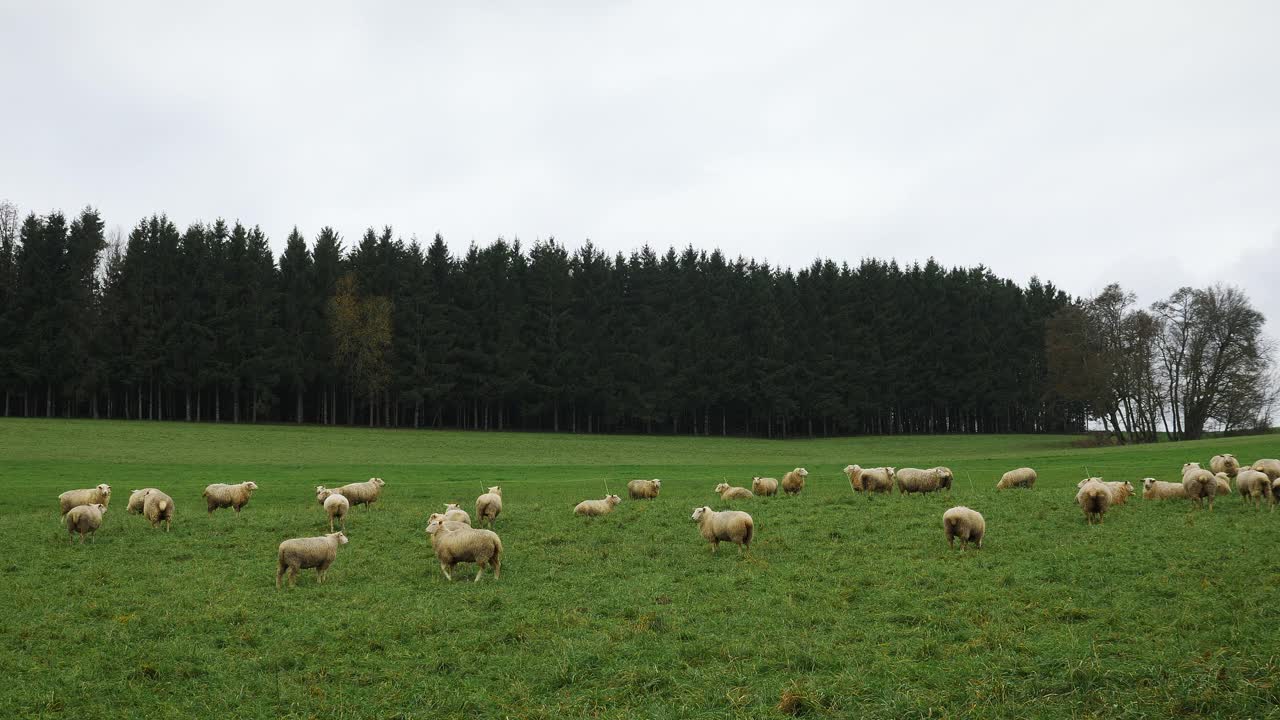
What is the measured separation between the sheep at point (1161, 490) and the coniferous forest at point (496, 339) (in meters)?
64.9

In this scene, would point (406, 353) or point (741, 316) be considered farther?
point (741, 316)

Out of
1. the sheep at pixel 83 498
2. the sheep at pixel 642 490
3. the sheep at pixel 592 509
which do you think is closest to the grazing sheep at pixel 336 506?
the sheep at pixel 592 509

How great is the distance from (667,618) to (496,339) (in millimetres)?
77567

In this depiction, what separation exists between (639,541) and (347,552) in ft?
22.1

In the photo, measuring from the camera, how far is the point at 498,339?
8706 cm

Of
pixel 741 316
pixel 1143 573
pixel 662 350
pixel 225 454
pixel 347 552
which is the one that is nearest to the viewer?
pixel 1143 573

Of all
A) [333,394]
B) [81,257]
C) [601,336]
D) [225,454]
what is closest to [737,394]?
[601,336]

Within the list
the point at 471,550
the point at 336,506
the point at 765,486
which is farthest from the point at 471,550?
the point at 765,486

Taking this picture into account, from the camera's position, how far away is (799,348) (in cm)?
9512

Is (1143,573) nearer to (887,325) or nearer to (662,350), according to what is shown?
(662,350)

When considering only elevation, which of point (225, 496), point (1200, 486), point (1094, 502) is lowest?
point (225, 496)

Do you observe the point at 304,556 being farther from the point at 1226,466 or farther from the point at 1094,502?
the point at 1226,466

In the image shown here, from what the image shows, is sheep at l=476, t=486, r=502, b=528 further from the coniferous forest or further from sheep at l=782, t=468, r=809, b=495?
the coniferous forest

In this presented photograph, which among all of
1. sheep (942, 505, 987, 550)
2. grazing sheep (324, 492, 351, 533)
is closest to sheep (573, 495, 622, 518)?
grazing sheep (324, 492, 351, 533)
